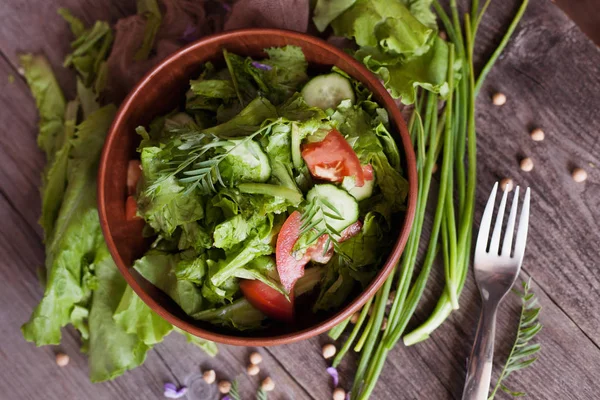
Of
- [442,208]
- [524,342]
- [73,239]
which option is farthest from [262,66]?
[524,342]

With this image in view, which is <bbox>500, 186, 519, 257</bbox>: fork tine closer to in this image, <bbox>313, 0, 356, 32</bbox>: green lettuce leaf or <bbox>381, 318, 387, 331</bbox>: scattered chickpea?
<bbox>381, 318, 387, 331</bbox>: scattered chickpea

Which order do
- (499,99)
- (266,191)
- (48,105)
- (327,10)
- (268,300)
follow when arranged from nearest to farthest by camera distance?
(266,191) < (268,300) < (327,10) < (499,99) < (48,105)

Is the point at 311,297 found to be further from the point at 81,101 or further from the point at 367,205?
the point at 81,101

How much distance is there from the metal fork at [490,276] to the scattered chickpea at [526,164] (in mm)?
107

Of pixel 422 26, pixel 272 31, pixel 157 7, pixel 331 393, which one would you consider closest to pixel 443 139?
pixel 422 26

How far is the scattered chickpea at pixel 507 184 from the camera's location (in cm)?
188

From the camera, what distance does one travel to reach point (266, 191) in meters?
1.47

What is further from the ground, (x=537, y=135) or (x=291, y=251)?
(x=291, y=251)

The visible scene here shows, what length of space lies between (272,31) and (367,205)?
0.57 meters

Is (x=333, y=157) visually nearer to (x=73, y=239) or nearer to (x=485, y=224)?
(x=485, y=224)

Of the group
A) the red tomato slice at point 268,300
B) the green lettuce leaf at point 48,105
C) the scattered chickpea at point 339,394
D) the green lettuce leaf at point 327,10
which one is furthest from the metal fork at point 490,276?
the green lettuce leaf at point 48,105

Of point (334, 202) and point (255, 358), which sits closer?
point (334, 202)

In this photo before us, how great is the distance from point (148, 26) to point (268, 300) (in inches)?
41.1

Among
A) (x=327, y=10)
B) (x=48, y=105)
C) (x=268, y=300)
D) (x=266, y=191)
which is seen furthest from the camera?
(x=48, y=105)
